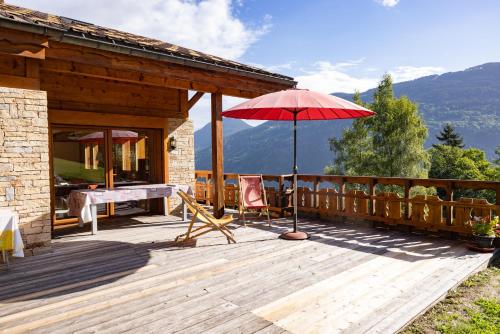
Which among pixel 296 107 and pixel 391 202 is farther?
pixel 391 202

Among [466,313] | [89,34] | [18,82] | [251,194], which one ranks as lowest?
[466,313]

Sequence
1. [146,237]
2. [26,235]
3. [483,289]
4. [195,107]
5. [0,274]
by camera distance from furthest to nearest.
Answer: [195,107], [146,237], [26,235], [0,274], [483,289]

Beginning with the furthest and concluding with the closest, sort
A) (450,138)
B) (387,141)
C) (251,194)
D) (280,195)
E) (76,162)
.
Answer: (450,138), (387,141), (280,195), (76,162), (251,194)

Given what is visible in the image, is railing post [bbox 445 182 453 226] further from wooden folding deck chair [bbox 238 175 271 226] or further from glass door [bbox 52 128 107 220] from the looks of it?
glass door [bbox 52 128 107 220]

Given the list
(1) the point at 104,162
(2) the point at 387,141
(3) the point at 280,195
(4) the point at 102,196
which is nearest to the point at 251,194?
(3) the point at 280,195

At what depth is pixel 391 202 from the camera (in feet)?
20.3

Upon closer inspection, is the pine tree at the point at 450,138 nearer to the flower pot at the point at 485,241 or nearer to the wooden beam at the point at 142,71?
the wooden beam at the point at 142,71

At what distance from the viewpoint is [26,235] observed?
15.8ft

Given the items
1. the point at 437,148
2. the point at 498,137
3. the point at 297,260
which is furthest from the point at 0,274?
the point at 498,137

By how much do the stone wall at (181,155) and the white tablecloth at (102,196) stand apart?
1369 millimetres

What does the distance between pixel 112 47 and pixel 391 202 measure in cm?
551

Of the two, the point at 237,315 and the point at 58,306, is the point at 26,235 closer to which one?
the point at 58,306

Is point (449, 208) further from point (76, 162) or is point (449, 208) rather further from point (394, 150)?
point (394, 150)

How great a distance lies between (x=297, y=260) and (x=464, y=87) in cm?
19153
